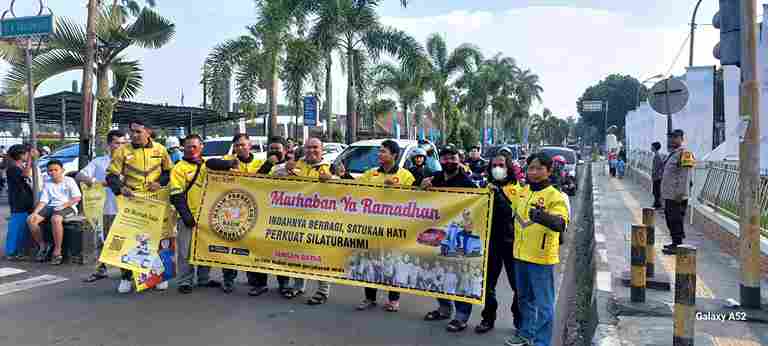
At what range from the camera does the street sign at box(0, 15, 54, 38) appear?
858cm

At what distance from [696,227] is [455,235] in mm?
7980

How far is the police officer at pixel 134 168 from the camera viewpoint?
664cm

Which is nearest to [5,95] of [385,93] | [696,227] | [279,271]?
[279,271]

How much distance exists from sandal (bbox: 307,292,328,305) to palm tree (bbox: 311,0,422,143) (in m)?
17.0

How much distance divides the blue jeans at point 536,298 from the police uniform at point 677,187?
4337 millimetres

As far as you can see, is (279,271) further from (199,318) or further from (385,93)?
(385,93)

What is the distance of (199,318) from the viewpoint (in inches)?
224

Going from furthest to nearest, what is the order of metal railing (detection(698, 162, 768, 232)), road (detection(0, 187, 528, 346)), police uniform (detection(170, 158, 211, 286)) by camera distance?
metal railing (detection(698, 162, 768, 232)) → police uniform (detection(170, 158, 211, 286)) → road (detection(0, 187, 528, 346))

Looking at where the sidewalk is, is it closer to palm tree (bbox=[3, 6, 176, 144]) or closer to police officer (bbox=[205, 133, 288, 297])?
police officer (bbox=[205, 133, 288, 297])

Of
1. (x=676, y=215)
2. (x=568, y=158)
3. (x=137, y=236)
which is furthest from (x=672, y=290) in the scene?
(x=568, y=158)

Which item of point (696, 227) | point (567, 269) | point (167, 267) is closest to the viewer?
point (167, 267)

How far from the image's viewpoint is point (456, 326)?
5.39 m

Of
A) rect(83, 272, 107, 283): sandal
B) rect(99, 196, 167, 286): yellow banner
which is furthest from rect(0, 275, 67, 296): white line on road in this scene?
rect(99, 196, 167, 286): yellow banner

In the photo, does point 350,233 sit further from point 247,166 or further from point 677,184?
point 677,184
